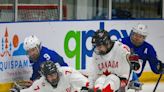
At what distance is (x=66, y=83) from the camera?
16.5 feet

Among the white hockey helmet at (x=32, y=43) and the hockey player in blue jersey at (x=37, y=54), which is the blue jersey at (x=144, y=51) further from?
the white hockey helmet at (x=32, y=43)

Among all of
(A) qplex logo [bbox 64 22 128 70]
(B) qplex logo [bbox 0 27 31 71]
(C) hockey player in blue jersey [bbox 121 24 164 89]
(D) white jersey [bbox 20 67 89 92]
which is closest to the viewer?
(D) white jersey [bbox 20 67 89 92]

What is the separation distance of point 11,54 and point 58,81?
101 inches

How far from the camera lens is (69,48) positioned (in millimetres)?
8203

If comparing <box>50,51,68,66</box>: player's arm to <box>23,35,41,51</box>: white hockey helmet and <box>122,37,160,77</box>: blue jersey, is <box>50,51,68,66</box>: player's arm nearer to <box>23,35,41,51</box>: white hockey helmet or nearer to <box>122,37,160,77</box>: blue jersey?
<box>23,35,41,51</box>: white hockey helmet

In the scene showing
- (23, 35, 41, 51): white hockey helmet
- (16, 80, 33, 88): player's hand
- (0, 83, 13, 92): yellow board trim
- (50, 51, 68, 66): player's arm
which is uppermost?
(23, 35, 41, 51): white hockey helmet

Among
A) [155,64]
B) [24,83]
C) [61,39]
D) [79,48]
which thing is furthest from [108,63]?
[79,48]

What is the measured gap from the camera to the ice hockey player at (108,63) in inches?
187

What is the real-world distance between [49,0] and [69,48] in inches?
32.1

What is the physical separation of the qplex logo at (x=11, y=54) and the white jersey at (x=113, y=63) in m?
2.50

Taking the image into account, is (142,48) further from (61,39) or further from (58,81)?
(61,39)

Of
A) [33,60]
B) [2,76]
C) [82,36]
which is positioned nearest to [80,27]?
[82,36]

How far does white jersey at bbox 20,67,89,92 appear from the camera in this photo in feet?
16.3

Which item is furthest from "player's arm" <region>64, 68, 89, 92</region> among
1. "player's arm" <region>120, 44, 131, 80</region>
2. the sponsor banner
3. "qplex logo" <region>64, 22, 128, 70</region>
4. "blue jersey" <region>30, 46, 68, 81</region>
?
"qplex logo" <region>64, 22, 128, 70</region>
